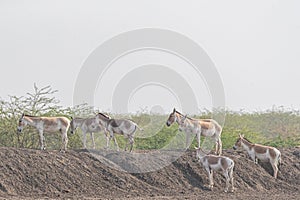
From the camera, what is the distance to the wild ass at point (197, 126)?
21.9 meters

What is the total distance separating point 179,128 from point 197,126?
0.71m

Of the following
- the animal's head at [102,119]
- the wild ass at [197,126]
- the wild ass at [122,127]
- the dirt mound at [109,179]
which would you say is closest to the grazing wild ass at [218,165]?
the dirt mound at [109,179]

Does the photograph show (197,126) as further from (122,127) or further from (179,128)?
(122,127)

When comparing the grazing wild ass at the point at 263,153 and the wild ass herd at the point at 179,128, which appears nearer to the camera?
the wild ass herd at the point at 179,128

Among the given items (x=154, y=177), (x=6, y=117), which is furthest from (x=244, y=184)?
(x=6, y=117)

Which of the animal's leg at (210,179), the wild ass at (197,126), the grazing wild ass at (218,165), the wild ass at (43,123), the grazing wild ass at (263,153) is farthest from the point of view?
the grazing wild ass at (263,153)

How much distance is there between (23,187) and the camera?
17422 millimetres

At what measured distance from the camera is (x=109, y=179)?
1906 centimetres

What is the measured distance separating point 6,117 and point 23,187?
7633mm

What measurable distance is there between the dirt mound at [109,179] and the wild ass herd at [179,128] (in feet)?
2.21

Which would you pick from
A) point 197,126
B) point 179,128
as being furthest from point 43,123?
point 197,126

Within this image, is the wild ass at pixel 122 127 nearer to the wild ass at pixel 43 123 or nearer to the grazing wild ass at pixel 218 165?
the wild ass at pixel 43 123

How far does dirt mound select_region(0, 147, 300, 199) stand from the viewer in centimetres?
1767

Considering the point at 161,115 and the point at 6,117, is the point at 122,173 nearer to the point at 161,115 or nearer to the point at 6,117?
the point at 6,117
